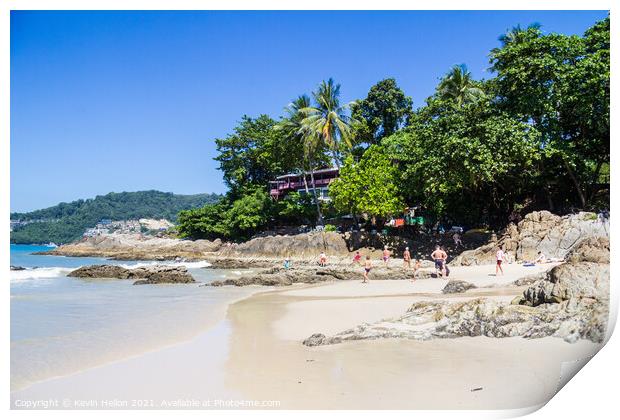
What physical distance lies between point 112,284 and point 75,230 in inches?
1523

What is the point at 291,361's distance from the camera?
593cm

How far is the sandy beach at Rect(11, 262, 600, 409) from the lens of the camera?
181 inches

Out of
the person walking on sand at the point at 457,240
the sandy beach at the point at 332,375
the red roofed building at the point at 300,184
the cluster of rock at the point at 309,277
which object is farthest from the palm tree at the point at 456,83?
the sandy beach at the point at 332,375

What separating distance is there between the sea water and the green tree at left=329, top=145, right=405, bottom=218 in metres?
12.1

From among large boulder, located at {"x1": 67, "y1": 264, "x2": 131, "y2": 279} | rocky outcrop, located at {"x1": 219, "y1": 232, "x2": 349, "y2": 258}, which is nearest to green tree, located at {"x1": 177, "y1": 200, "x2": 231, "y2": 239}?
rocky outcrop, located at {"x1": 219, "y1": 232, "x2": 349, "y2": 258}

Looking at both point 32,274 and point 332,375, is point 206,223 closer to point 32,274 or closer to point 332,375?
point 32,274

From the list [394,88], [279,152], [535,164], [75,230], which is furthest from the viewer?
[75,230]

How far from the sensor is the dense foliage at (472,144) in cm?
1301

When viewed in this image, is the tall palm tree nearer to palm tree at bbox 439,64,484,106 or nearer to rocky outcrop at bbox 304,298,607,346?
palm tree at bbox 439,64,484,106

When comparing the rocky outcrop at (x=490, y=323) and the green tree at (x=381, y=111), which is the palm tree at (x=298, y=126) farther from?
the rocky outcrop at (x=490, y=323)

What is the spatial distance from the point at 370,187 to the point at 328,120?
6.85 m

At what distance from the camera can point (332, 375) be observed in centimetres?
524
